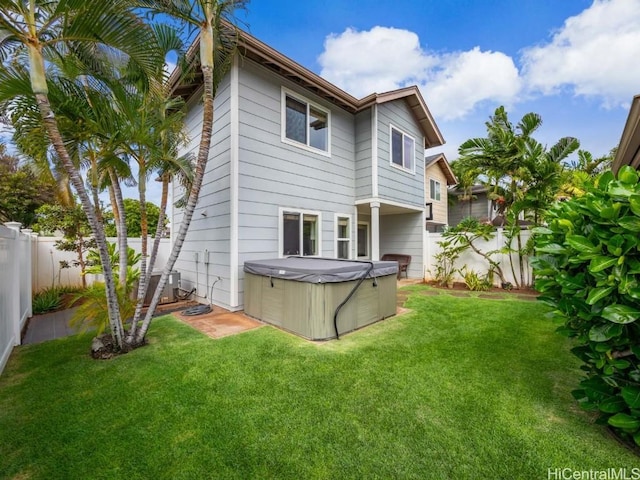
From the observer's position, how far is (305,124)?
7.23 m

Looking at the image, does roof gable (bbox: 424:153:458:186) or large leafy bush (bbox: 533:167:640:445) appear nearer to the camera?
large leafy bush (bbox: 533:167:640:445)

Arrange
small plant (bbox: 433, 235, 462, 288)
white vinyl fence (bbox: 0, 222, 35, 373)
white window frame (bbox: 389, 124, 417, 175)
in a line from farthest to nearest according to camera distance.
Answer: small plant (bbox: 433, 235, 462, 288) → white window frame (bbox: 389, 124, 417, 175) → white vinyl fence (bbox: 0, 222, 35, 373)

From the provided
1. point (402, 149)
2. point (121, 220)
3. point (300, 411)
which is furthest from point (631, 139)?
point (121, 220)

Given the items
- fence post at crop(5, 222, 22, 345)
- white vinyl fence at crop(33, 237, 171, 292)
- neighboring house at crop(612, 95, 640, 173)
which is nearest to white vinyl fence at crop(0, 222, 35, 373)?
fence post at crop(5, 222, 22, 345)

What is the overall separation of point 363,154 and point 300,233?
340 cm

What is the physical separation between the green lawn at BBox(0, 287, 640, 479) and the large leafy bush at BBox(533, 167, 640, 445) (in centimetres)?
43

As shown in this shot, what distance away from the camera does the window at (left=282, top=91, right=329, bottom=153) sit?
6855 mm

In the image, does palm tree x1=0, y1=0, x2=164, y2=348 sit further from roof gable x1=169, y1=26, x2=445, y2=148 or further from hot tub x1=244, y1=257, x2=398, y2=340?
hot tub x1=244, y1=257, x2=398, y2=340

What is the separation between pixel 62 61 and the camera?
11.3 feet

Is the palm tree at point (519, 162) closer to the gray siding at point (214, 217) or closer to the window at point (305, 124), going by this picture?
the window at point (305, 124)

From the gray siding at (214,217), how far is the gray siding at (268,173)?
0.38 meters

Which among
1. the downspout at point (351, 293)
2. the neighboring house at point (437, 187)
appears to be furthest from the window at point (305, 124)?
the neighboring house at point (437, 187)

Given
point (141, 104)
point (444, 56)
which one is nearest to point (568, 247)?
point (141, 104)

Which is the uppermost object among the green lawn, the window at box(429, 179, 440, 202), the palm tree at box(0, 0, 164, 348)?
the window at box(429, 179, 440, 202)
